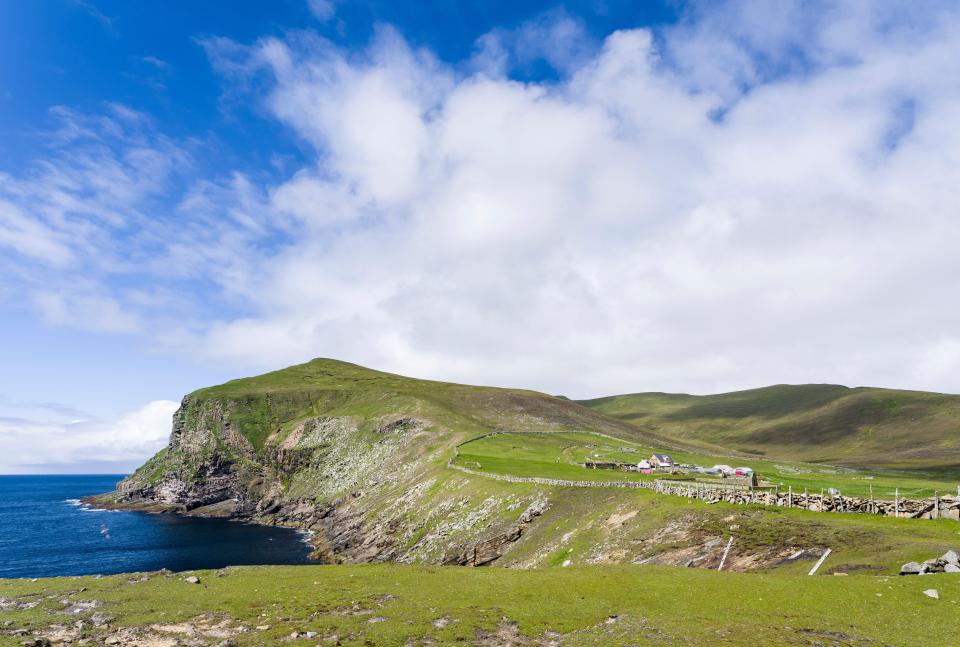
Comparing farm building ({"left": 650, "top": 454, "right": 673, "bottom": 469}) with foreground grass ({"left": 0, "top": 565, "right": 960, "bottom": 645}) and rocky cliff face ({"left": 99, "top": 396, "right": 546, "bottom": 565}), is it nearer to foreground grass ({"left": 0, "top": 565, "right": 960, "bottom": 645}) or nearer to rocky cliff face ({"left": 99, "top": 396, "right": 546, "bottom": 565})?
rocky cliff face ({"left": 99, "top": 396, "right": 546, "bottom": 565})

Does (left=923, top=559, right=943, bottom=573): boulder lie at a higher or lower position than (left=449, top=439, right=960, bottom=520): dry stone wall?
lower

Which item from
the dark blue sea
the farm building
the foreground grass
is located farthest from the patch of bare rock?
the dark blue sea

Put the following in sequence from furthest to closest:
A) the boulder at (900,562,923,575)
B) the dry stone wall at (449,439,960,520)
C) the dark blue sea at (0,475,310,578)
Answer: the dark blue sea at (0,475,310,578), the dry stone wall at (449,439,960,520), the boulder at (900,562,923,575)

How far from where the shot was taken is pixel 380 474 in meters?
132

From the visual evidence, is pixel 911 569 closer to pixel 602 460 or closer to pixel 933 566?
pixel 933 566

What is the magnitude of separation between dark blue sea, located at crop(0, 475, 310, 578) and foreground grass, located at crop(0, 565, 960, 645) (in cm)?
6223

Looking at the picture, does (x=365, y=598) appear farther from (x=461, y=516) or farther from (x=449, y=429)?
(x=449, y=429)

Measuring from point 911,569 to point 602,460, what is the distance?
88.4 meters

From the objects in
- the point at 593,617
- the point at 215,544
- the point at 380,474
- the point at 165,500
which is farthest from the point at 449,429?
the point at 593,617

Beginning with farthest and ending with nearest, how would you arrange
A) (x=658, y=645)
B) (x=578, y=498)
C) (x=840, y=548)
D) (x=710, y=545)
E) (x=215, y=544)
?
(x=215, y=544) → (x=578, y=498) → (x=710, y=545) → (x=840, y=548) → (x=658, y=645)

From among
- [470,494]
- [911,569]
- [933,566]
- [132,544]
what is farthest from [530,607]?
[132,544]

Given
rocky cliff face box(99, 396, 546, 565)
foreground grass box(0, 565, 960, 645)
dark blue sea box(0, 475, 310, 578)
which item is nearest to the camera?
foreground grass box(0, 565, 960, 645)

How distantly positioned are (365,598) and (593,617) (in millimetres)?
14298

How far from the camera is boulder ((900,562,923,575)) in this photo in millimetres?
30375
